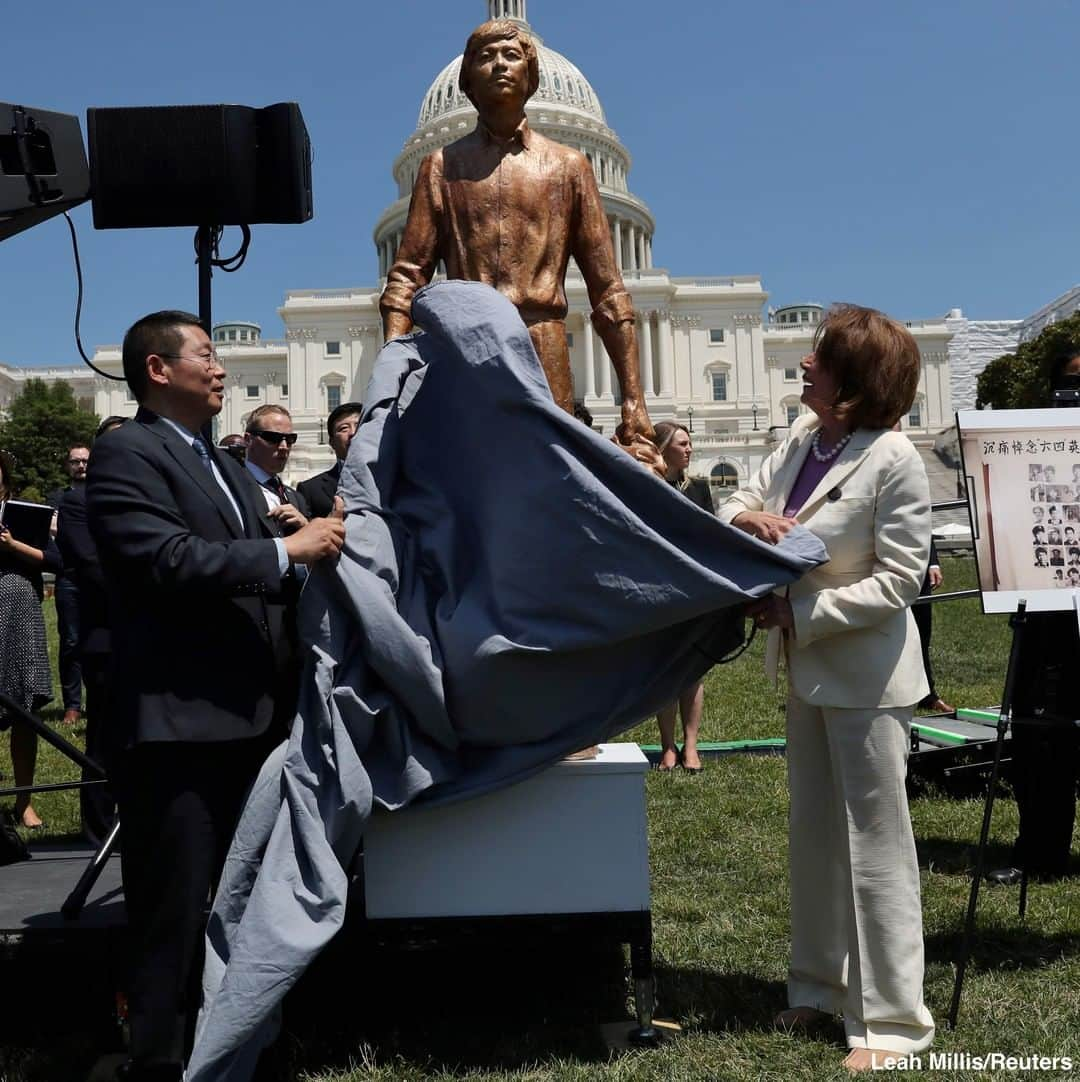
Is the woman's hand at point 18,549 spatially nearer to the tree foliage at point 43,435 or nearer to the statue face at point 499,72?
the statue face at point 499,72

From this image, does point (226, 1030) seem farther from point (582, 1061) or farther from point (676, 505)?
point (676, 505)

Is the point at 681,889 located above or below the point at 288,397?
below

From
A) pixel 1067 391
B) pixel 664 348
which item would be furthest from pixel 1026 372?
pixel 1067 391

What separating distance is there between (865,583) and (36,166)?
3305mm

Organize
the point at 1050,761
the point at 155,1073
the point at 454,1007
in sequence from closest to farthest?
the point at 155,1073 → the point at 454,1007 → the point at 1050,761

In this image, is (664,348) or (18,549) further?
(664,348)

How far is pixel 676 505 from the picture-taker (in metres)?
3.14

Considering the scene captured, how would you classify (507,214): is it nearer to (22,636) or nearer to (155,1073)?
(155,1073)

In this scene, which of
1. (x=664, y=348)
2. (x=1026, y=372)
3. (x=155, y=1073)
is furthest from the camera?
(x=664, y=348)

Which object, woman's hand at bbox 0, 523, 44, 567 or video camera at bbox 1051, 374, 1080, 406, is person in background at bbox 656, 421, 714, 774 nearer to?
video camera at bbox 1051, 374, 1080, 406

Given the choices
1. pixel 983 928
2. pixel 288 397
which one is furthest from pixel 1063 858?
pixel 288 397

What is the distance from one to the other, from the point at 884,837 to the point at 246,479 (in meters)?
2.13

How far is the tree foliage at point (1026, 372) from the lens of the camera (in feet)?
146

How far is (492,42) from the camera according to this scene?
432 cm
